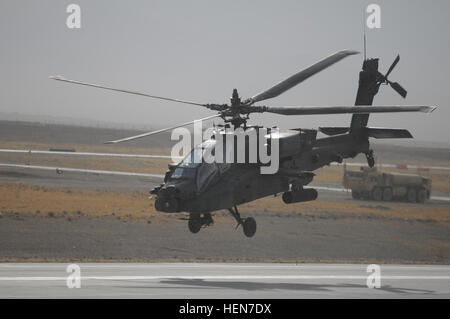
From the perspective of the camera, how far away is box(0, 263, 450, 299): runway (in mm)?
20891

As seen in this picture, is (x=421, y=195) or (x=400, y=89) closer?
(x=400, y=89)

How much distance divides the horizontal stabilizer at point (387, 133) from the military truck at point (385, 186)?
41.7 m

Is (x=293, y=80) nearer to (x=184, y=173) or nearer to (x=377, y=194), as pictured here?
(x=184, y=173)

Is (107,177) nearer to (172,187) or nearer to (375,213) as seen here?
(375,213)

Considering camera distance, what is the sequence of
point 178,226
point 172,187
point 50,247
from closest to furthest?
point 172,187
point 50,247
point 178,226

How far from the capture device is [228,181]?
75.4 feet

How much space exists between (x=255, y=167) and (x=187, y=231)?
22.6m

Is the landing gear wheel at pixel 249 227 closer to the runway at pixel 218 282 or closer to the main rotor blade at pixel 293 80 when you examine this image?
the runway at pixel 218 282

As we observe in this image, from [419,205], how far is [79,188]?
31209 millimetres

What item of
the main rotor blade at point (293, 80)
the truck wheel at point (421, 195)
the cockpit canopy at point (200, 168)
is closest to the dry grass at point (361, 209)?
the truck wheel at point (421, 195)

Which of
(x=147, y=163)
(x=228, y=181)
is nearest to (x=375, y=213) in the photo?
(x=228, y=181)

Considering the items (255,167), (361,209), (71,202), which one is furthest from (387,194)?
(255,167)

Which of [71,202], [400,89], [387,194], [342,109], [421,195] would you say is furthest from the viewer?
[421,195]

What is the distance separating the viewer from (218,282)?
78.9ft
